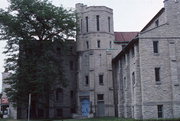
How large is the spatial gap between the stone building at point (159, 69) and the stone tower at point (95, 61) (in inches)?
498

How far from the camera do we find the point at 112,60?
4941 centimetres

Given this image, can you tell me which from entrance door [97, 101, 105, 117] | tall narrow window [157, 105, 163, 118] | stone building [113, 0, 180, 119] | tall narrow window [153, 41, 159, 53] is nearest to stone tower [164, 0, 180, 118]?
stone building [113, 0, 180, 119]

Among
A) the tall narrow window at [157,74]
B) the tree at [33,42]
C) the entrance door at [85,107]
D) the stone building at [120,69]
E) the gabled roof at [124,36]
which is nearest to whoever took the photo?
the stone building at [120,69]

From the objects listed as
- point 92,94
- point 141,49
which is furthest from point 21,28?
point 141,49

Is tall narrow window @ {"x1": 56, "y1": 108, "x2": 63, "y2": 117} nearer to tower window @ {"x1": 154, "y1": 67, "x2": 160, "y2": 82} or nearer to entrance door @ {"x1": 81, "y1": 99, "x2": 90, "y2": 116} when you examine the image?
entrance door @ {"x1": 81, "y1": 99, "x2": 90, "y2": 116}

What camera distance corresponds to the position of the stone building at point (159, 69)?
3300cm

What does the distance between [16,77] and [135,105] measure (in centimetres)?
1879

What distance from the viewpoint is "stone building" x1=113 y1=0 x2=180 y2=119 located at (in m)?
33.0

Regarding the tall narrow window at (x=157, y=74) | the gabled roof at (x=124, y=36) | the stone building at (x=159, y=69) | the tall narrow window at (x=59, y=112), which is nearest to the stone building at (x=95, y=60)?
the gabled roof at (x=124, y=36)

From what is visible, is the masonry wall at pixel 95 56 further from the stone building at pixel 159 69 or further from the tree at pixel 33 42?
the stone building at pixel 159 69

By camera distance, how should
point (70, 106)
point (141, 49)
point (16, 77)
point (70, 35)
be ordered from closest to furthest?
point (141, 49)
point (16, 77)
point (70, 35)
point (70, 106)

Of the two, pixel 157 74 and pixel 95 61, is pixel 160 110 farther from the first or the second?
pixel 95 61

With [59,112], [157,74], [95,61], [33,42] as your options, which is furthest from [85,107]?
[157,74]

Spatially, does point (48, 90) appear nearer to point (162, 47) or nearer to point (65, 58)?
point (65, 58)
